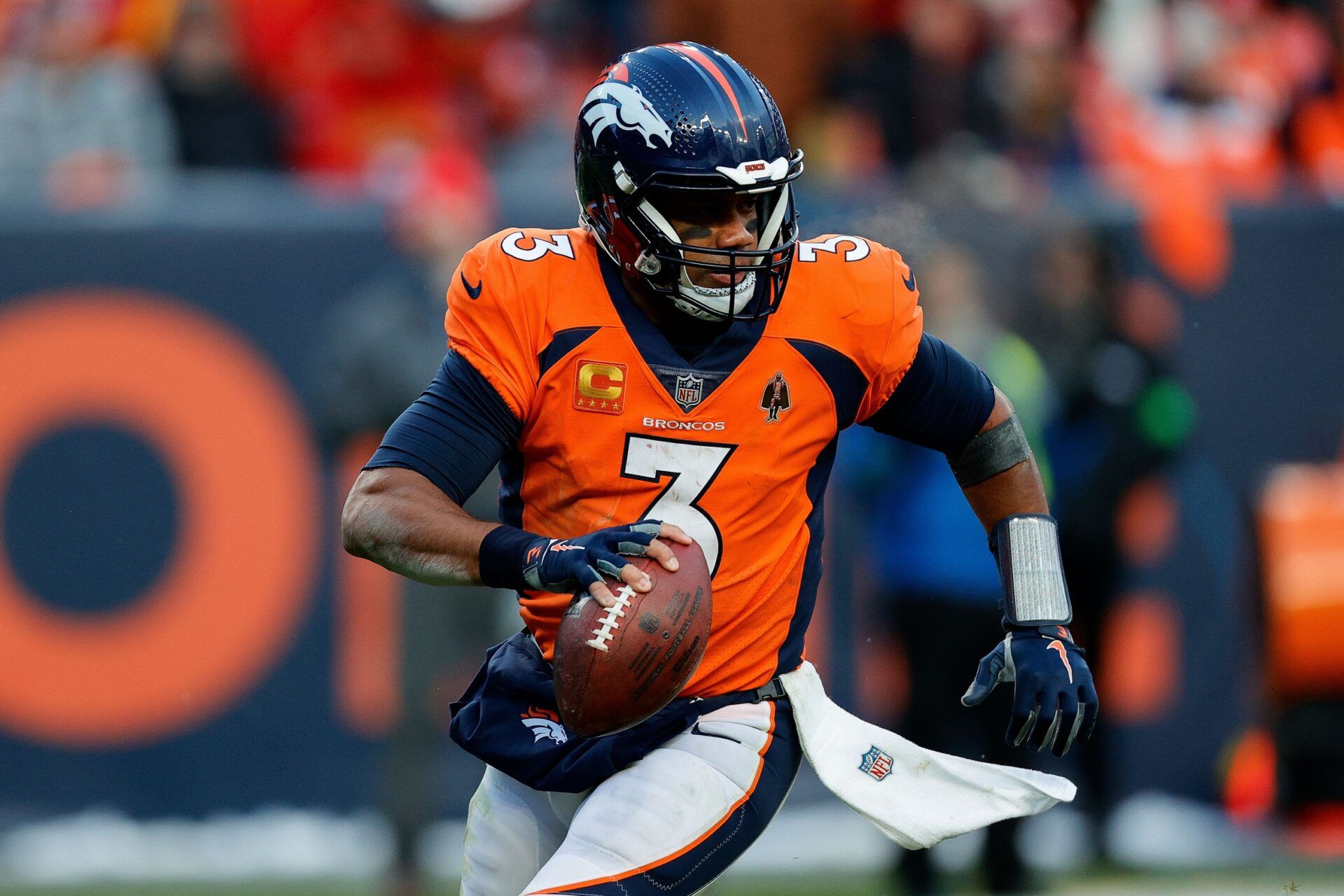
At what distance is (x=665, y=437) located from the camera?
10.9 feet

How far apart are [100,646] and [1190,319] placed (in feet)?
16.1

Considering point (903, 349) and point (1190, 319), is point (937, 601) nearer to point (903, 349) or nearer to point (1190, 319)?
point (1190, 319)

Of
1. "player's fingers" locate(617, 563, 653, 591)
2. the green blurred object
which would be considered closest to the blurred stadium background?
the green blurred object

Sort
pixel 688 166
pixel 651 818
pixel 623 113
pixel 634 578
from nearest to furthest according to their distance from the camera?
pixel 634 578 → pixel 651 818 → pixel 688 166 → pixel 623 113

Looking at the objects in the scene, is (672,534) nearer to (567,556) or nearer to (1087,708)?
(567,556)

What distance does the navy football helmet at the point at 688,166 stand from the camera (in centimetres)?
332

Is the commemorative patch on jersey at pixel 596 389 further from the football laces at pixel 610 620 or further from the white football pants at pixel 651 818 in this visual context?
the white football pants at pixel 651 818

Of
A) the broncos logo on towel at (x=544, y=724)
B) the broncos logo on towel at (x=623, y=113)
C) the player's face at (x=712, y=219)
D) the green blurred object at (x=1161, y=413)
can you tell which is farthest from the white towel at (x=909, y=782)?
the green blurred object at (x=1161, y=413)

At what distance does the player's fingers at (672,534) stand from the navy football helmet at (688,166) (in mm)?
463

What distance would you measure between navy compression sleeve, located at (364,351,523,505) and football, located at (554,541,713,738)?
363 millimetres

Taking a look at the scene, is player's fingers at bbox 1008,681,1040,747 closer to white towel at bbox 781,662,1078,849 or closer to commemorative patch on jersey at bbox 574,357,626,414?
white towel at bbox 781,662,1078,849

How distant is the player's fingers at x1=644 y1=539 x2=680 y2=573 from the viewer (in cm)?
303

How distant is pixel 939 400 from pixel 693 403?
538 millimetres

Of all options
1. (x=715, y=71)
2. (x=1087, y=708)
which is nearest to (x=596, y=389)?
(x=715, y=71)
